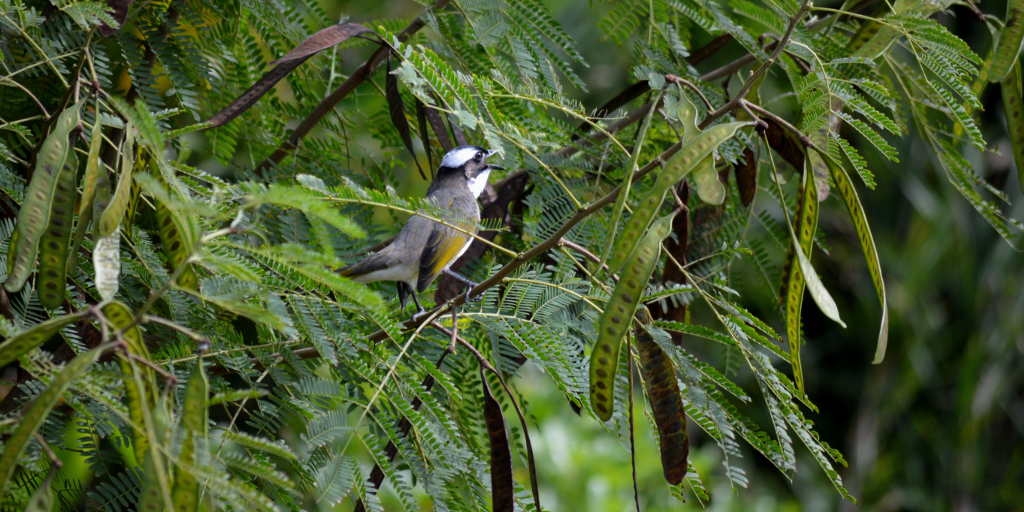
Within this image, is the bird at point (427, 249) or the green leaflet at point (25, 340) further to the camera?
the bird at point (427, 249)

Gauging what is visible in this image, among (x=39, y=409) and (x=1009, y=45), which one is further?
(x=1009, y=45)

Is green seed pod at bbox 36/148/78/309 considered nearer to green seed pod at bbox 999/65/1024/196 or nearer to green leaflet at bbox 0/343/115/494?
green leaflet at bbox 0/343/115/494

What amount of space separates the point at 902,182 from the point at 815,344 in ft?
5.45

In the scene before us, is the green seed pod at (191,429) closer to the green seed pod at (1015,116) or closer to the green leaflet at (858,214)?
the green leaflet at (858,214)

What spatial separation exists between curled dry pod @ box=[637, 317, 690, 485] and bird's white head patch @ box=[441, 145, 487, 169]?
134 cm

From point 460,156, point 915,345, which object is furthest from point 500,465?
point 915,345

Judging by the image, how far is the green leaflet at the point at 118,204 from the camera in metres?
1.04

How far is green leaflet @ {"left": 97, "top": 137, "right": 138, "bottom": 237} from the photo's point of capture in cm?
104

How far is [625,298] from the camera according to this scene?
3.58ft

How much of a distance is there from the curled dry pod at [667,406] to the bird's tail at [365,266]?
1.20 m

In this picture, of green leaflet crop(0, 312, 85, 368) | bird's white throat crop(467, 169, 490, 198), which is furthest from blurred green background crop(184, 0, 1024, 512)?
green leaflet crop(0, 312, 85, 368)

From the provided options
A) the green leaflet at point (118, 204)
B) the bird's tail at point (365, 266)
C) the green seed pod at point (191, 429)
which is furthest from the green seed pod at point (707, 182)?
the bird's tail at point (365, 266)

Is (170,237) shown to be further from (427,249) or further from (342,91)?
(427,249)

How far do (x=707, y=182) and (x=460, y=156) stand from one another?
5.23 feet
